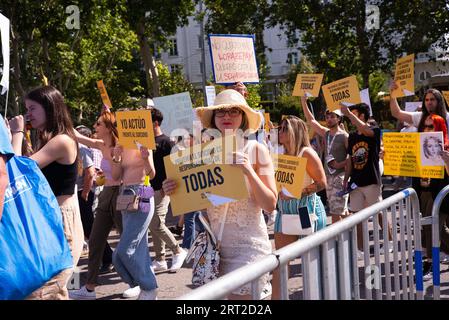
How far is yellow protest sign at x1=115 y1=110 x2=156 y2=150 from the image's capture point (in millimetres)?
5078

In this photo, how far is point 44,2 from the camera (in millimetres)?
20266

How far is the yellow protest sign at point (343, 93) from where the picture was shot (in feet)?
23.8

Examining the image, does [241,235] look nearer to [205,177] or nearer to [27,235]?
[205,177]

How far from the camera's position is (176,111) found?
678cm

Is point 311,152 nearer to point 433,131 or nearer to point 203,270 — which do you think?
point 433,131

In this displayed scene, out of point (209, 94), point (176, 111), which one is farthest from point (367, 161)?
point (209, 94)

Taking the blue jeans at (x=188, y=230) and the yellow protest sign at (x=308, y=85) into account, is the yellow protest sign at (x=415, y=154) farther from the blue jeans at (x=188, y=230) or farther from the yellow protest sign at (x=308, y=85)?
the blue jeans at (x=188, y=230)

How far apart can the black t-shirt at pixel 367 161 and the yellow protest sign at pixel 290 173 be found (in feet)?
7.57

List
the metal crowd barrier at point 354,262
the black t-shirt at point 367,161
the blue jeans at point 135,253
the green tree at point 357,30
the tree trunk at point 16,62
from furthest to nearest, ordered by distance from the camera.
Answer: the green tree at point 357,30, the tree trunk at point 16,62, the black t-shirt at point 367,161, the blue jeans at point 135,253, the metal crowd barrier at point 354,262

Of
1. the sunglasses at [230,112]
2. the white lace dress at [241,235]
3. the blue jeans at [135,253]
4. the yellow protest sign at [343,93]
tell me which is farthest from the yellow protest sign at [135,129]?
the yellow protest sign at [343,93]

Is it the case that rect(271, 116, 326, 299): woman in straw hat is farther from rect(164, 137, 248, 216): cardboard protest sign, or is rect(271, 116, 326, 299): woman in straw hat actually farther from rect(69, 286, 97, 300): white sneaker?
rect(69, 286, 97, 300): white sneaker

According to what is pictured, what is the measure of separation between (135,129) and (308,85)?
348 cm

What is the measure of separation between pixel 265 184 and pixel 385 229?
0.67 meters
